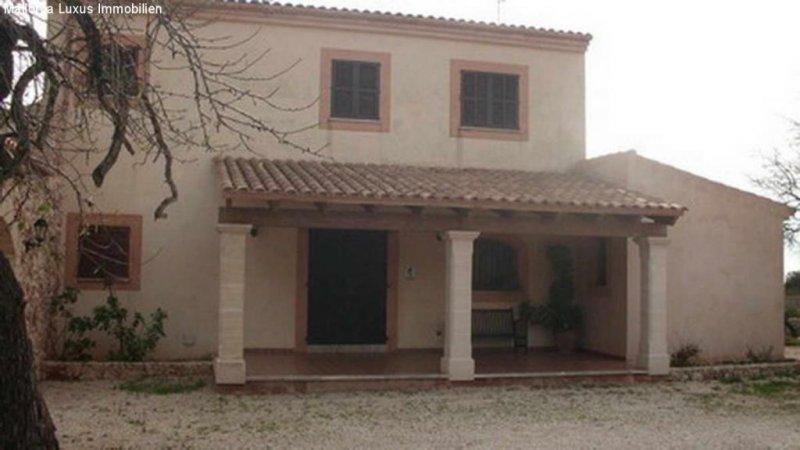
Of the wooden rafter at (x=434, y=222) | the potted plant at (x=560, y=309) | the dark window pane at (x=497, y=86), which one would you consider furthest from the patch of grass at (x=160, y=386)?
the dark window pane at (x=497, y=86)

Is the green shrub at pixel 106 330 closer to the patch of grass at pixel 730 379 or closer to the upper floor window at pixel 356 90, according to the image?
the upper floor window at pixel 356 90

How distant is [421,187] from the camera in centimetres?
1292

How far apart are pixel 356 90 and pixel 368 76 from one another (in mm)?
369

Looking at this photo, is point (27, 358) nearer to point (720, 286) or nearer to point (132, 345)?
point (132, 345)

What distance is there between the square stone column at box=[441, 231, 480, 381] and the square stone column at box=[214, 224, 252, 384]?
10.1ft

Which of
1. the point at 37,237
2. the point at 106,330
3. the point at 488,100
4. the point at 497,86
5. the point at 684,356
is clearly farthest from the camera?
the point at 497,86

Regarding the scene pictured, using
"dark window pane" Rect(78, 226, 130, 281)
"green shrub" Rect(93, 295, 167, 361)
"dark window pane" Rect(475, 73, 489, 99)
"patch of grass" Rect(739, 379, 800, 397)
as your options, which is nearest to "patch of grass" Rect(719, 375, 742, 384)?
"patch of grass" Rect(739, 379, 800, 397)

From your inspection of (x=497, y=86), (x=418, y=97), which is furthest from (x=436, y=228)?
(x=497, y=86)

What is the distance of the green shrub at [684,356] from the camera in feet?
46.4

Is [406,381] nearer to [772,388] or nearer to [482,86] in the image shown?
[772,388]

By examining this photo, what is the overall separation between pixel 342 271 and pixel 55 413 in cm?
615

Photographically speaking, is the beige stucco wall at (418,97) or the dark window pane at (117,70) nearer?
the dark window pane at (117,70)

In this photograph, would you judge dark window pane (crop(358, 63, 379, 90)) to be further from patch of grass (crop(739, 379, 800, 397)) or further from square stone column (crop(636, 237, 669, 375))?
patch of grass (crop(739, 379, 800, 397))

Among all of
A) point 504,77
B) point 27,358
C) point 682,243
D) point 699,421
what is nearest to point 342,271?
point 504,77
